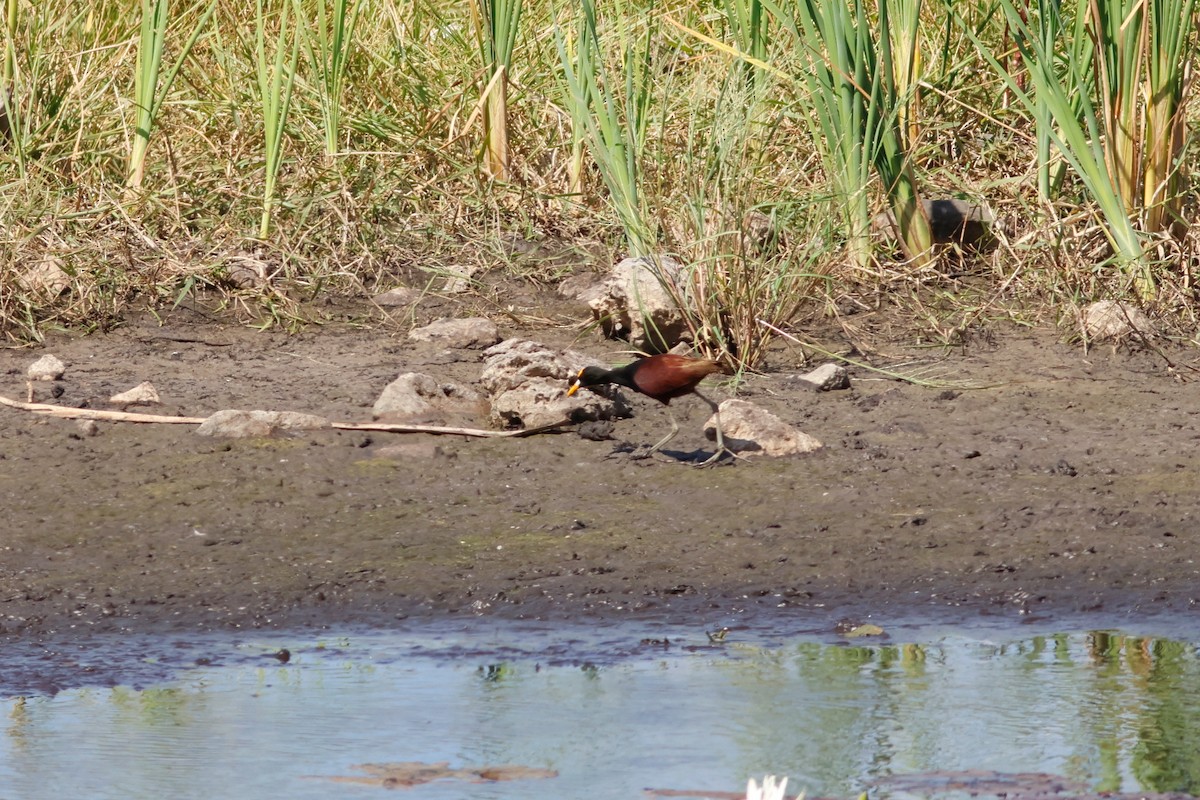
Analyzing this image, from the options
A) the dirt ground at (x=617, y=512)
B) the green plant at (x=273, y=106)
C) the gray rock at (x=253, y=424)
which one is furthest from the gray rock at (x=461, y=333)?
the gray rock at (x=253, y=424)

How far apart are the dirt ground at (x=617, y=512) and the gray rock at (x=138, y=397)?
0.07 m

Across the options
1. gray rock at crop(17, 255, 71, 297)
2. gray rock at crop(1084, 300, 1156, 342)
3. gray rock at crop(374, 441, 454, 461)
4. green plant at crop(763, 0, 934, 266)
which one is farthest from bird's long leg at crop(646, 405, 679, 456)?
gray rock at crop(17, 255, 71, 297)

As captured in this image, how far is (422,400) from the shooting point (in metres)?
5.46

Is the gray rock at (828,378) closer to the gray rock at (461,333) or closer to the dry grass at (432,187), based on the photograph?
the dry grass at (432,187)

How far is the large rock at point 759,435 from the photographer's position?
5086 mm

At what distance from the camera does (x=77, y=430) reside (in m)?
5.21

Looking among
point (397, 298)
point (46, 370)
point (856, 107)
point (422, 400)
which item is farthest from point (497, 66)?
point (46, 370)

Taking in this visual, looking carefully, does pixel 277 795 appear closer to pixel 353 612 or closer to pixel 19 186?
pixel 353 612

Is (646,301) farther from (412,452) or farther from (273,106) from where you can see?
(273,106)

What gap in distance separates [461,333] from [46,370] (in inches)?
57.4

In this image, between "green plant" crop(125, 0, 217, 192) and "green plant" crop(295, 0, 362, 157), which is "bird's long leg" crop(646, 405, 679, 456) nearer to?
"green plant" crop(295, 0, 362, 157)

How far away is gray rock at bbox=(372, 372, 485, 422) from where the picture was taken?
5.41 m

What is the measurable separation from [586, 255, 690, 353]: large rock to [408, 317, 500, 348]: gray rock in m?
0.41

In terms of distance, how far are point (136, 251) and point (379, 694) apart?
397 cm
